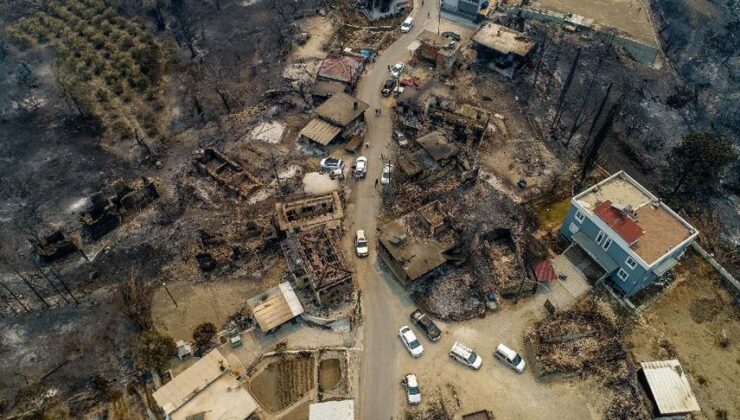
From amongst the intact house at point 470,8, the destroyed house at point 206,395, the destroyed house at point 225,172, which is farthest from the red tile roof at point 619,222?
the intact house at point 470,8

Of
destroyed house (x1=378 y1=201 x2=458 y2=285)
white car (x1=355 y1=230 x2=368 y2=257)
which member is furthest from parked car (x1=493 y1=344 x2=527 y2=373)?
white car (x1=355 y1=230 x2=368 y2=257)

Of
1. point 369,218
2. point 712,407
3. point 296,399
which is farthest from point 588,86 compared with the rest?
point 296,399

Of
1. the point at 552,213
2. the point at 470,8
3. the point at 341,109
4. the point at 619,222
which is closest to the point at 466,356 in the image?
the point at 619,222

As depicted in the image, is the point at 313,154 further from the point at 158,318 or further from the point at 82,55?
the point at 82,55

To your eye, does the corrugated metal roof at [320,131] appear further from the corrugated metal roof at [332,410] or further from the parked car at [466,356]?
the corrugated metal roof at [332,410]

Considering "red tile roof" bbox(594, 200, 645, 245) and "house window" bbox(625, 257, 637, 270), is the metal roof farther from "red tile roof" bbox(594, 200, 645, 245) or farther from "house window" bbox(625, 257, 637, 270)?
"house window" bbox(625, 257, 637, 270)

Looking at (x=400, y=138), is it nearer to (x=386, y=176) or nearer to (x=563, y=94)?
(x=386, y=176)
